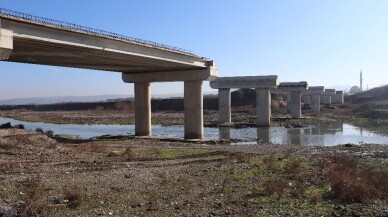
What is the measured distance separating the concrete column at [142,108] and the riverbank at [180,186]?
21550 mm

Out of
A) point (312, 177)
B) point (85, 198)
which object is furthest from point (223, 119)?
point (85, 198)

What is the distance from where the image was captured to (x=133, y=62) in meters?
38.9

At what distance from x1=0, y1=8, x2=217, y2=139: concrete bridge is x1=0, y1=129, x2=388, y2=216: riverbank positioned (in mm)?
6561

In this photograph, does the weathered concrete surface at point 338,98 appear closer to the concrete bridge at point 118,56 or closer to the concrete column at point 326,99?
the concrete column at point 326,99

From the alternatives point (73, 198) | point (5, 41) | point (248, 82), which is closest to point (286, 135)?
point (248, 82)

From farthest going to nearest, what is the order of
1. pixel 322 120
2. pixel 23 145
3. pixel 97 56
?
pixel 322 120, pixel 97 56, pixel 23 145

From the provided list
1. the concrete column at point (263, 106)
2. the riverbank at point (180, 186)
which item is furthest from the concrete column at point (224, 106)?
the riverbank at point (180, 186)

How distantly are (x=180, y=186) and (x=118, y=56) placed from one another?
19.7m

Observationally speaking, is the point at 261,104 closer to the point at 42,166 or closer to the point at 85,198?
the point at 42,166

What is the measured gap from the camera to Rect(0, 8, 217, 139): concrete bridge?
25.1 m

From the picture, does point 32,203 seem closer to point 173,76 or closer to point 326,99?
point 173,76

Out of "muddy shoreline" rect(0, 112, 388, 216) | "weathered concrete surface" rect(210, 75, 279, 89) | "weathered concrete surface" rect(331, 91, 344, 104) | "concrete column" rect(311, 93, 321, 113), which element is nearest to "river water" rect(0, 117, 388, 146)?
"weathered concrete surface" rect(210, 75, 279, 89)

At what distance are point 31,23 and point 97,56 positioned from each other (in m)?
9.62

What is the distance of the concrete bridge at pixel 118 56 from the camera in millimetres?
25141
